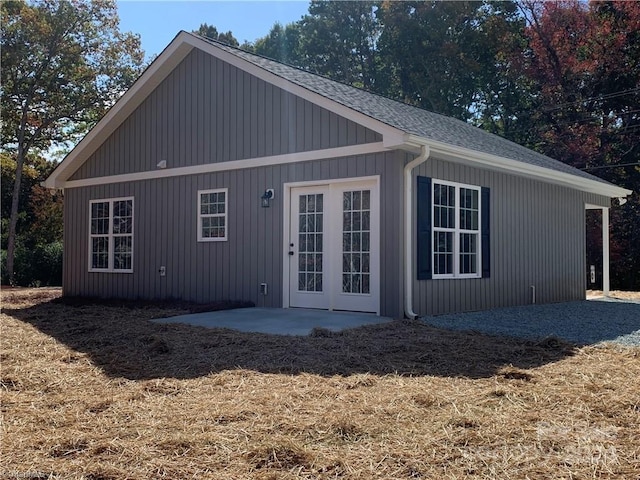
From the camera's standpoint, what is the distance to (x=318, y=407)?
12.7 ft

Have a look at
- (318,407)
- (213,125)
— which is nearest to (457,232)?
(213,125)

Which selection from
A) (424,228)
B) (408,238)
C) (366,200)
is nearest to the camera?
(408,238)

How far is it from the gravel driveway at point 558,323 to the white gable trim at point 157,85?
8.00ft

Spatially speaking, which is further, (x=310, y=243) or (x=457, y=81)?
(x=457, y=81)

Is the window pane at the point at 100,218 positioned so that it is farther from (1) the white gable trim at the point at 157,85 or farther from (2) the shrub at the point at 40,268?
(2) the shrub at the point at 40,268

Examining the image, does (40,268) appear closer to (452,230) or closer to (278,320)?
(278,320)

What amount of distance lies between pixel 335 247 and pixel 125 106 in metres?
5.39

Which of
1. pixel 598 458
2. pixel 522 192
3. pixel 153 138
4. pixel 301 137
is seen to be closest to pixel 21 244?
pixel 153 138

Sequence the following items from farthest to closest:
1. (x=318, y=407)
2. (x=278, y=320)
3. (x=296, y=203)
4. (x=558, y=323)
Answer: (x=296, y=203) < (x=558, y=323) < (x=278, y=320) < (x=318, y=407)

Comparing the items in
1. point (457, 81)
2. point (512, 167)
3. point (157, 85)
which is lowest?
point (512, 167)

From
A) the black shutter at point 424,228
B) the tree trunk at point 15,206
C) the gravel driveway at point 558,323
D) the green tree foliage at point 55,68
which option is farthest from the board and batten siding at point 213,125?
the green tree foliage at point 55,68

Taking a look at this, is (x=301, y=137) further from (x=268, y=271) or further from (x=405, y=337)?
(x=405, y=337)

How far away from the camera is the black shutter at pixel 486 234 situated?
938cm

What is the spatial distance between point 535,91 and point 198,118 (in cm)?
1571
